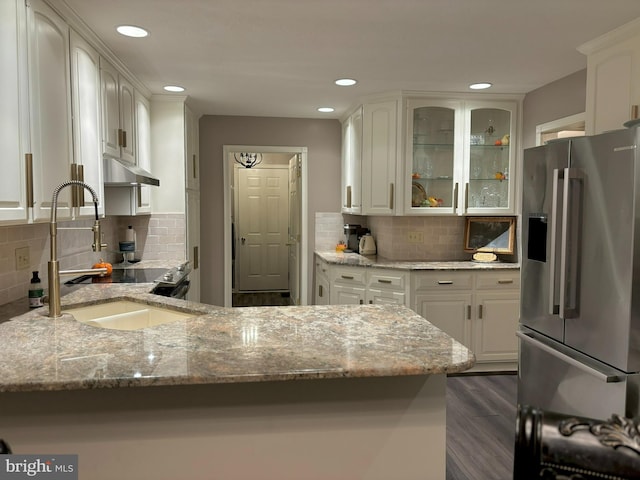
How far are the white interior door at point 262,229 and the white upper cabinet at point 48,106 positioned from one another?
5229 mm

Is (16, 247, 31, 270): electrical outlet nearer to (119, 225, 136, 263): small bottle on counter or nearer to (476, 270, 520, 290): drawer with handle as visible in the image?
(119, 225, 136, 263): small bottle on counter

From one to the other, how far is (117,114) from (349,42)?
1.61 metres

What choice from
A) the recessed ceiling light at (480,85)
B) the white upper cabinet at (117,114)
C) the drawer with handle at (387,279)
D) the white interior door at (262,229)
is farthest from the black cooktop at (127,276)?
the white interior door at (262,229)

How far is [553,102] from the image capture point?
367 cm

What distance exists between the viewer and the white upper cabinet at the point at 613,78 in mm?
2492

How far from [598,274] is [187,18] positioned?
7.80 ft

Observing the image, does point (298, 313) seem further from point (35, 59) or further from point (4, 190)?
point (35, 59)

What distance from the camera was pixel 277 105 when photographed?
14.8ft

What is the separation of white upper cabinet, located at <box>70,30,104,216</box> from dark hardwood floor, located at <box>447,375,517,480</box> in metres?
2.40

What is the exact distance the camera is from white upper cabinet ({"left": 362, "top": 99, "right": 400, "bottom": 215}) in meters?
4.09

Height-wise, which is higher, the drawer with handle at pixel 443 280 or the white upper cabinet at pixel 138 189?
the white upper cabinet at pixel 138 189

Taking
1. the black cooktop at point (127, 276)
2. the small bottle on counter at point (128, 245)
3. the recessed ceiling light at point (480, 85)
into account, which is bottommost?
the black cooktop at point (127, 276)

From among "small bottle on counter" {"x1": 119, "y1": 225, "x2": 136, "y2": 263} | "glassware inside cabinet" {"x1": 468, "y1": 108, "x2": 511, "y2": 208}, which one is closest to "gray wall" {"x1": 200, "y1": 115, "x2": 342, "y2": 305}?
"small bottle on counter" {"x1": 119, "y1": 225, "x2": 136, "y2": 263}

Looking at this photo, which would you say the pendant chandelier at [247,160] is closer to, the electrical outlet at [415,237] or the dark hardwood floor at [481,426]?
the electrical outlet at [415,237]
